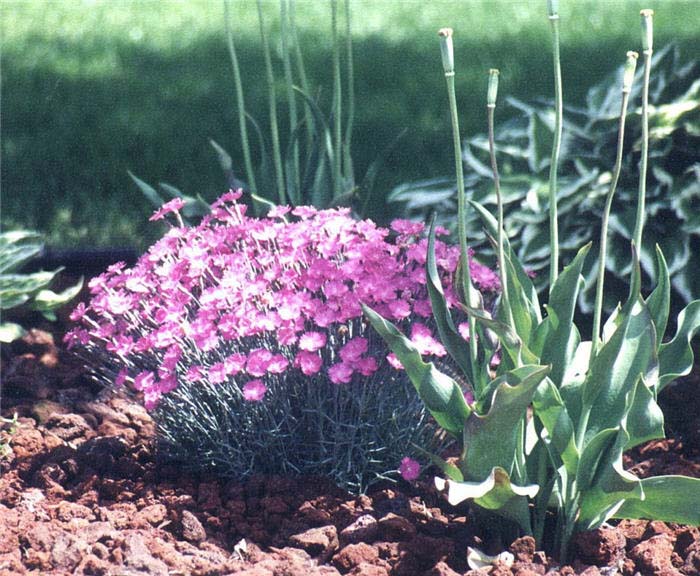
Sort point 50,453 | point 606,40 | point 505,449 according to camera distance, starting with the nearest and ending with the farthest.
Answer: point 505,449 → point 50,453 → point 606,40

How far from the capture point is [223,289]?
2.59 meters

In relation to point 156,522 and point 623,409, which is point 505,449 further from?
point 156,522

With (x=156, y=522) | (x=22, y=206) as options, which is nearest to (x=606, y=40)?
(x=22, y=206)

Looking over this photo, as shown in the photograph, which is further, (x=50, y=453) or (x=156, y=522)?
(x=50, y=453)

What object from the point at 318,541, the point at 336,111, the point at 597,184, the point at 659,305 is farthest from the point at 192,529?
the point at 597,184

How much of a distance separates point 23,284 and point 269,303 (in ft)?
4.59

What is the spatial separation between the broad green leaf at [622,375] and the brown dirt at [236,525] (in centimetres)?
29

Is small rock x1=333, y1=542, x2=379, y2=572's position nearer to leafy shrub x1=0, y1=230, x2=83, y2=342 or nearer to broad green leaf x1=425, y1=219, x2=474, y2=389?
broad green leaf x1=425, y1=219, x2=474, y2=389

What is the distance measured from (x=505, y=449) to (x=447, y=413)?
18 centimetres

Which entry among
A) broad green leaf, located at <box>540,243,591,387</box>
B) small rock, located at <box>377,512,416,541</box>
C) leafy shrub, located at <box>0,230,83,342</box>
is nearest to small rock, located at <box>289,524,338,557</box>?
small rock, located at <box>377,512,416,541</box>

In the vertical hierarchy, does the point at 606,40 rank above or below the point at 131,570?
above

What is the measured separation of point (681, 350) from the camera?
2404mm

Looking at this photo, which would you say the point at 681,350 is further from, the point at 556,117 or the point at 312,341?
the point at 312,341

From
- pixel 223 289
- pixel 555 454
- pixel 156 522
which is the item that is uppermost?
pixel 223 289
